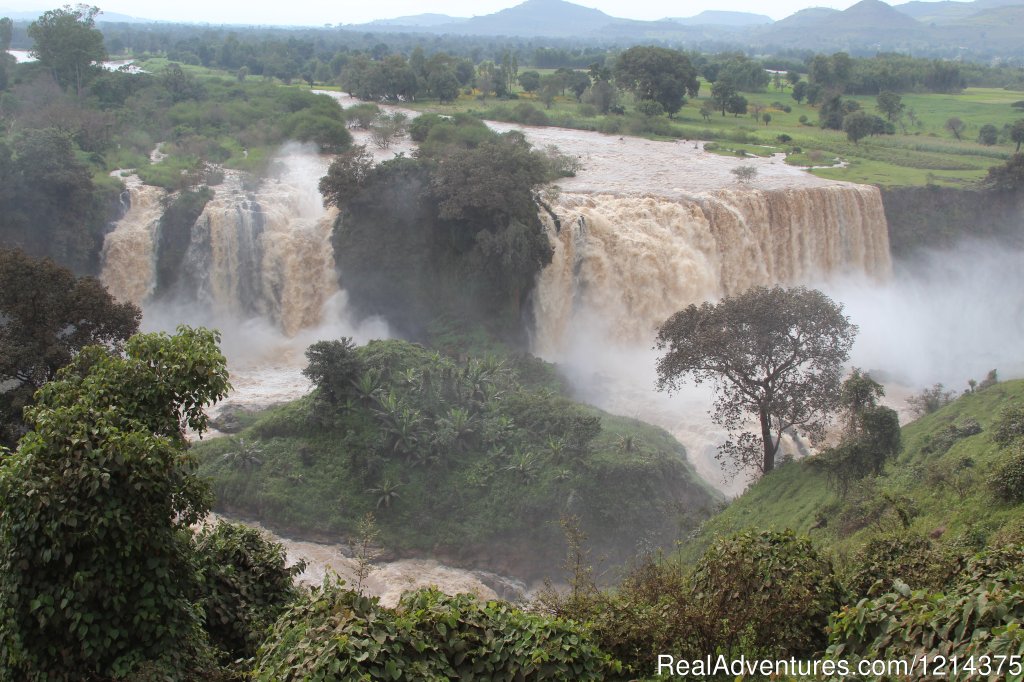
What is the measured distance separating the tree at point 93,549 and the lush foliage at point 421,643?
3.99 ft

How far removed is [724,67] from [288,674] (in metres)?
73.1

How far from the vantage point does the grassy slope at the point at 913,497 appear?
1305cm

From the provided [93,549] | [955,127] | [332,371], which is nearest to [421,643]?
[93,549]

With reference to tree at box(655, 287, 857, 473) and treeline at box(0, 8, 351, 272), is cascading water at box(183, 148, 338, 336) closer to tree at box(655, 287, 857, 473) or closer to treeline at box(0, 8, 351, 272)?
treeline at box(0, 8, 351, 272)

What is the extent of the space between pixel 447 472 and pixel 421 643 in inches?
541

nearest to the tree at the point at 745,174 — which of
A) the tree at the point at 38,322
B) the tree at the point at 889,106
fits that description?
the tree at the point at 889,106

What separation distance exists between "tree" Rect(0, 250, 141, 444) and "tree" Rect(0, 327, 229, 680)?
33.4 ft

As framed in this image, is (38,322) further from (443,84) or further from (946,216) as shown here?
(443,84)

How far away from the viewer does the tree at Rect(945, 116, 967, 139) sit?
5239cm

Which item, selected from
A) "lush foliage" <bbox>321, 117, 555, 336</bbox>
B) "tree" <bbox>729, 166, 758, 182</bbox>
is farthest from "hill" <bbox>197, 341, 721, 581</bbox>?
"tree" <bbox>729, 166, 758, 182</bbox>

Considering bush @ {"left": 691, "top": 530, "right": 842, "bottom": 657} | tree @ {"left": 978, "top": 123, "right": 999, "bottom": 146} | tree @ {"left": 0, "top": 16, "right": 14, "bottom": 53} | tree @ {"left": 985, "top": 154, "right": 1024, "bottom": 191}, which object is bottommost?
bush @ {"left": 691, "top": 530, "right": 842, "bottom": 657}

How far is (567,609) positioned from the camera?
9.47 meters

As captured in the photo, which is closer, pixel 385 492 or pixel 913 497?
pixel 913 497

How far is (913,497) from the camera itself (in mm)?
15086
